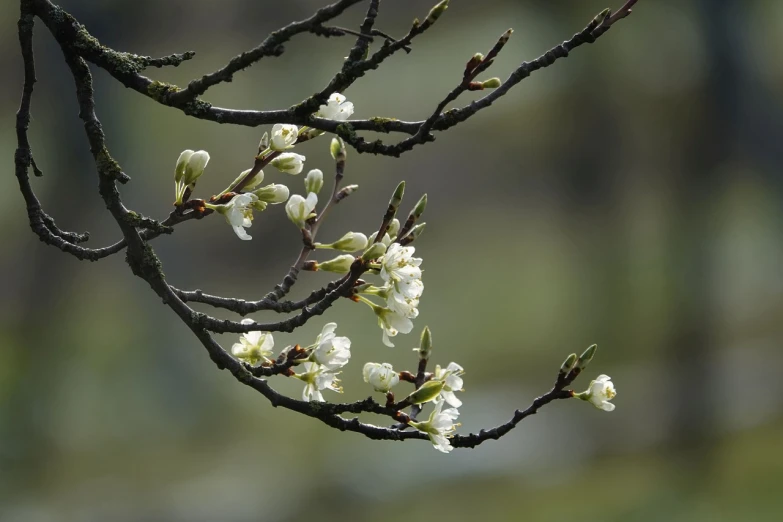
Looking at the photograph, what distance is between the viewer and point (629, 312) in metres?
3.01

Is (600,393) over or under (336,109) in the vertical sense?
under

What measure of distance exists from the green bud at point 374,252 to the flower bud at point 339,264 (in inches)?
1.7

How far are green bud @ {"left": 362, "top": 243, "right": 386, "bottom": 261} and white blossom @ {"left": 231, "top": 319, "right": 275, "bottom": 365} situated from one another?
14 centimetres

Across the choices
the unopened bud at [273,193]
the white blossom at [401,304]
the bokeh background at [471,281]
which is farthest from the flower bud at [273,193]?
the bokeh background at [471,281]

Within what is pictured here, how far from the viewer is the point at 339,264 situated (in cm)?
50

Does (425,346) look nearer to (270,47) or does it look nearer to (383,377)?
(383,377)

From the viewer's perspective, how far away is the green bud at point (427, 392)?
1.53ft

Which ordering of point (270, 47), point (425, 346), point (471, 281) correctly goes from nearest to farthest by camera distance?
point (270, 47) → point (425, 346) → point (471, 281)

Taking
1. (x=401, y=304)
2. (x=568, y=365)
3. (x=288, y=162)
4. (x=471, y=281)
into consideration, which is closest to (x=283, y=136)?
(x=288, y=162)

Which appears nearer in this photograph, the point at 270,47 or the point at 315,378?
the point at 270,47

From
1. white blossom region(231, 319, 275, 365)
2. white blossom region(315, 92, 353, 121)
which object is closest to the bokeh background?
white blossom region(231, 319, 275, 365)

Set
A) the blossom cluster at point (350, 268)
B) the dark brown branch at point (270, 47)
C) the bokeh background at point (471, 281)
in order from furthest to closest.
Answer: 1. the bokeh background at point (471, 281)
2. the blossom cluster at point (350, 268)
3. the dark brown branch at point (270, 47)

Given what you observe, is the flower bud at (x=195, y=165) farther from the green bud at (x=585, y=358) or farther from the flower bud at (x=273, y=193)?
the green bud at (x=585, y=358)

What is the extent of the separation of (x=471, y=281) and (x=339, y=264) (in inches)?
102
